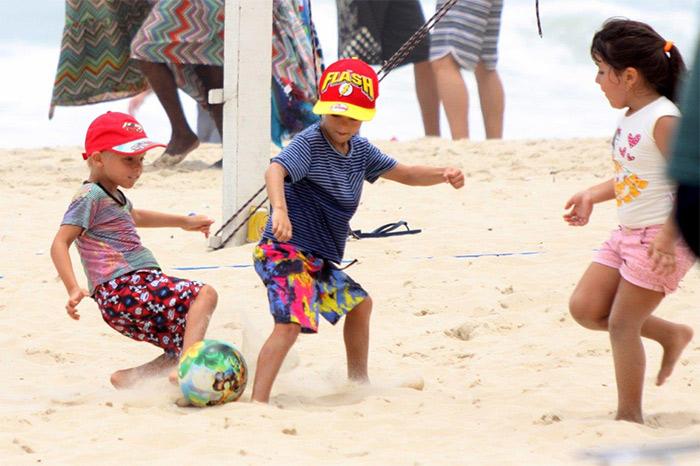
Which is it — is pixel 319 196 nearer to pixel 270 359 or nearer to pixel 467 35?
pixel 270 359

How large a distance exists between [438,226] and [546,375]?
3.08 m

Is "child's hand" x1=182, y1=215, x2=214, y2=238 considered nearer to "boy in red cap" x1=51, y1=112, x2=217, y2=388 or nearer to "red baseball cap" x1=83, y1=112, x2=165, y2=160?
"boy in red cap" x1=51, y1=112, x2=217, y2=388

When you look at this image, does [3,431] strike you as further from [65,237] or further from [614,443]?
[614,443]

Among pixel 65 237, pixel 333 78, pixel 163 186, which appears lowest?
pixel 163 186

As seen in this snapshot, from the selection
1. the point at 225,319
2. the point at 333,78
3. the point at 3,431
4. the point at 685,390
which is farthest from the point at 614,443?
the point at 225,319

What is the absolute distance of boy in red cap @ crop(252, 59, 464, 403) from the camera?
13.1ft

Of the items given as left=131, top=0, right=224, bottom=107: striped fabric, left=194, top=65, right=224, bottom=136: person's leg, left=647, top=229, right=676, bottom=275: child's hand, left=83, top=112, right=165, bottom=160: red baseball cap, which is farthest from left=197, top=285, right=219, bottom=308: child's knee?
left=194, top=65, right=224, bottom=136: person's leg

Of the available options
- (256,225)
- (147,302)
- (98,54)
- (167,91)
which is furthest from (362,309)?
(98,54)

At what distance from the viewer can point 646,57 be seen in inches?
143

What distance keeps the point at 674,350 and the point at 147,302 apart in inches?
82.0

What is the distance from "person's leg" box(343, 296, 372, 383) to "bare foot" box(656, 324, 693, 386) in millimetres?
1179

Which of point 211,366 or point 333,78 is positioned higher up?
point 333,78

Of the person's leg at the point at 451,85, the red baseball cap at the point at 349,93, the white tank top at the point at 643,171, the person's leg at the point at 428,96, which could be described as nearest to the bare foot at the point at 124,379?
the red baseball cap at the point at 349,93

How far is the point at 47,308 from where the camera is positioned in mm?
5770
